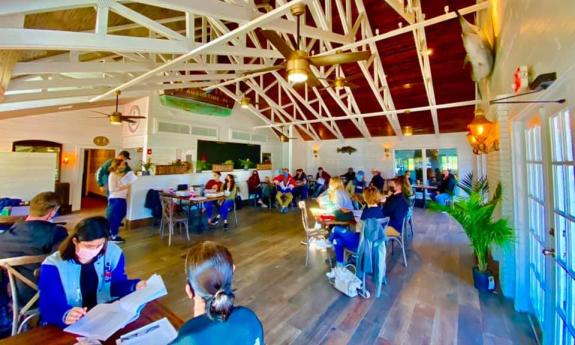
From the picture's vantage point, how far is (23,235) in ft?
5.36

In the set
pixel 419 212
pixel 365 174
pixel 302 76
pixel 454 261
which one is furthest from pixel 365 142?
pixel 302 76

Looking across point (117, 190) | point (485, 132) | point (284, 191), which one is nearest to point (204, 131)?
point (284, 191)

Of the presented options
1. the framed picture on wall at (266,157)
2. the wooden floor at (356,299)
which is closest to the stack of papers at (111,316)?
the wooden floor at (356,299)

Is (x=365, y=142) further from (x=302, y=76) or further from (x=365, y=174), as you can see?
(x=302, y=76)

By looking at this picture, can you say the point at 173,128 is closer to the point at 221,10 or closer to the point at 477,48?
the point at 221,10

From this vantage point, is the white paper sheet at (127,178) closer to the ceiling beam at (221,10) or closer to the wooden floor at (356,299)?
the wooden floor at (356,299)

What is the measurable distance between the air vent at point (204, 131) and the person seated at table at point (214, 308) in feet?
26.5

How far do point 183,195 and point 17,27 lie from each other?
357 centimetres

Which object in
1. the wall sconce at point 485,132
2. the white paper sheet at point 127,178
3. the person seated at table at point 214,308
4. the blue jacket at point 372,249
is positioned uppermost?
the wall sconce at point 485,132

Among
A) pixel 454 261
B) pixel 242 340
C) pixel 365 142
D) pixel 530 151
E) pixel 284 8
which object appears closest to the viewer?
pixel 242 340

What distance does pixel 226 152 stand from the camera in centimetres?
927

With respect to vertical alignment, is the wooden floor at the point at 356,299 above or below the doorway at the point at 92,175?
below

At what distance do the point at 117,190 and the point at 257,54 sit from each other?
364 centimetres

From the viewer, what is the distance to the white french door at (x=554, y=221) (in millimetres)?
1436
